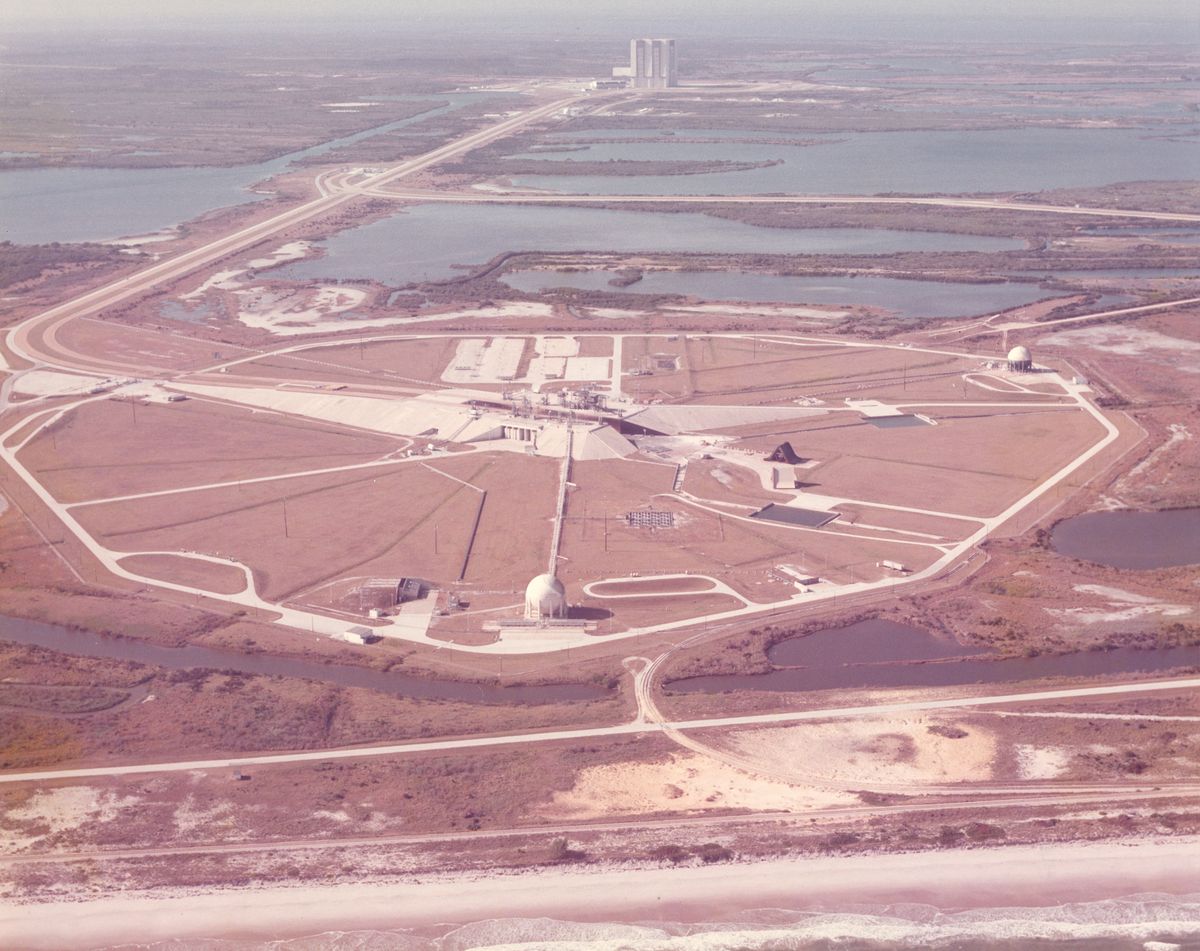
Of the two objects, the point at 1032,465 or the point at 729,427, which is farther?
the point at 729,427

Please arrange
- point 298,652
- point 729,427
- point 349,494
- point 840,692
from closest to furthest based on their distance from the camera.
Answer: point 840,692
point 298,652
point 349,494
point 729,427

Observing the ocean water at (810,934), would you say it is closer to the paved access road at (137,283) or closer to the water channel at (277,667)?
the water channel at (277,667)

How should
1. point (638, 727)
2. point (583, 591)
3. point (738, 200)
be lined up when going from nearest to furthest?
point (638, 727) → point (583, 591) → point (738, 200)

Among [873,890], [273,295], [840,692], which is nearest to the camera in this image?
[873,890]

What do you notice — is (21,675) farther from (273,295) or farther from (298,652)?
(273,295)

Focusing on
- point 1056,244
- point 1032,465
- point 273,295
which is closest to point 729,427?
point 1032,465

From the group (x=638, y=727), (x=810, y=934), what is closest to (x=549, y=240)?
(x=638, y=727)

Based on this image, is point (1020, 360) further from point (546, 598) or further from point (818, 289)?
point (546, 598)
